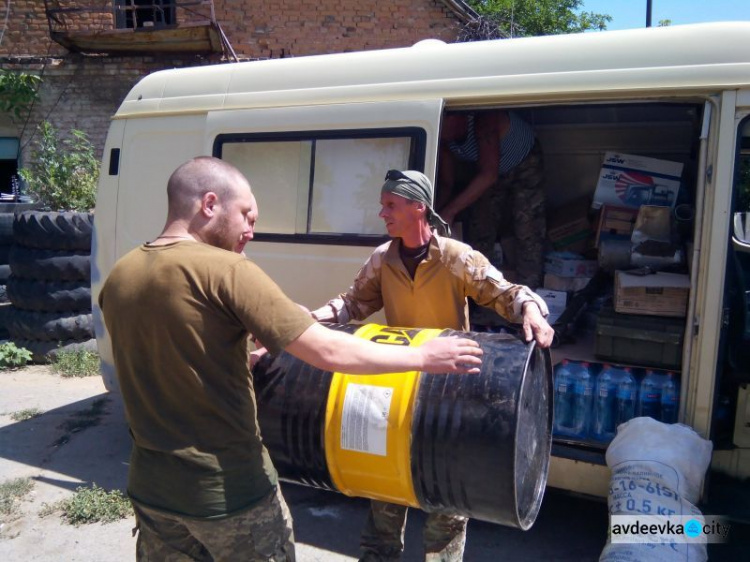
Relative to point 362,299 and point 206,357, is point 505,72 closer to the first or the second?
point 362,299

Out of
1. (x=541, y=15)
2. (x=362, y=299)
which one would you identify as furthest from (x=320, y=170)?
(x=541, y=15)

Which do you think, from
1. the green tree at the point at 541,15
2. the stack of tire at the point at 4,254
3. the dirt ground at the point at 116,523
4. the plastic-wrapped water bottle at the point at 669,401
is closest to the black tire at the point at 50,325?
the stack of tire at the point at 4,254

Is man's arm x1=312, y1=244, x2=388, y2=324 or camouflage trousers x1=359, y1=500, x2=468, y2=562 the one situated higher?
man's arm x1=312, y1=244, x2=388, y2=324

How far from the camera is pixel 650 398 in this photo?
132 inches

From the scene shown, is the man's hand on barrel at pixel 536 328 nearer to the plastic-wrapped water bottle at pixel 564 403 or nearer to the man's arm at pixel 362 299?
the man's arm at pixel 362 299

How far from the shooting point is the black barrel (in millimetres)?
2123

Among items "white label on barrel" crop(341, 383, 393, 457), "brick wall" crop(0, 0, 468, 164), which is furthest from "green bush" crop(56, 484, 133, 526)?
"brick wall" crop(0, 0, 468, 164)

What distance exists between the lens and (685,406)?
301 cm

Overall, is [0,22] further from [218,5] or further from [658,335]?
[658,335]

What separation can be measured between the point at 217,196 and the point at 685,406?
Answer: 2.36 m

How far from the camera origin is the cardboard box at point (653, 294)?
11.1 feet

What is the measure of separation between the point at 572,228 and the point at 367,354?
11.4ft

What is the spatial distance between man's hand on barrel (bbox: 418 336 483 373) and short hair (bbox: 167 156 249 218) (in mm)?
750

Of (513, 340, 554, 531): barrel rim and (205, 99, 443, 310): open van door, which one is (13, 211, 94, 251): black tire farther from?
(513, 340, 554, 531): barrel rim
